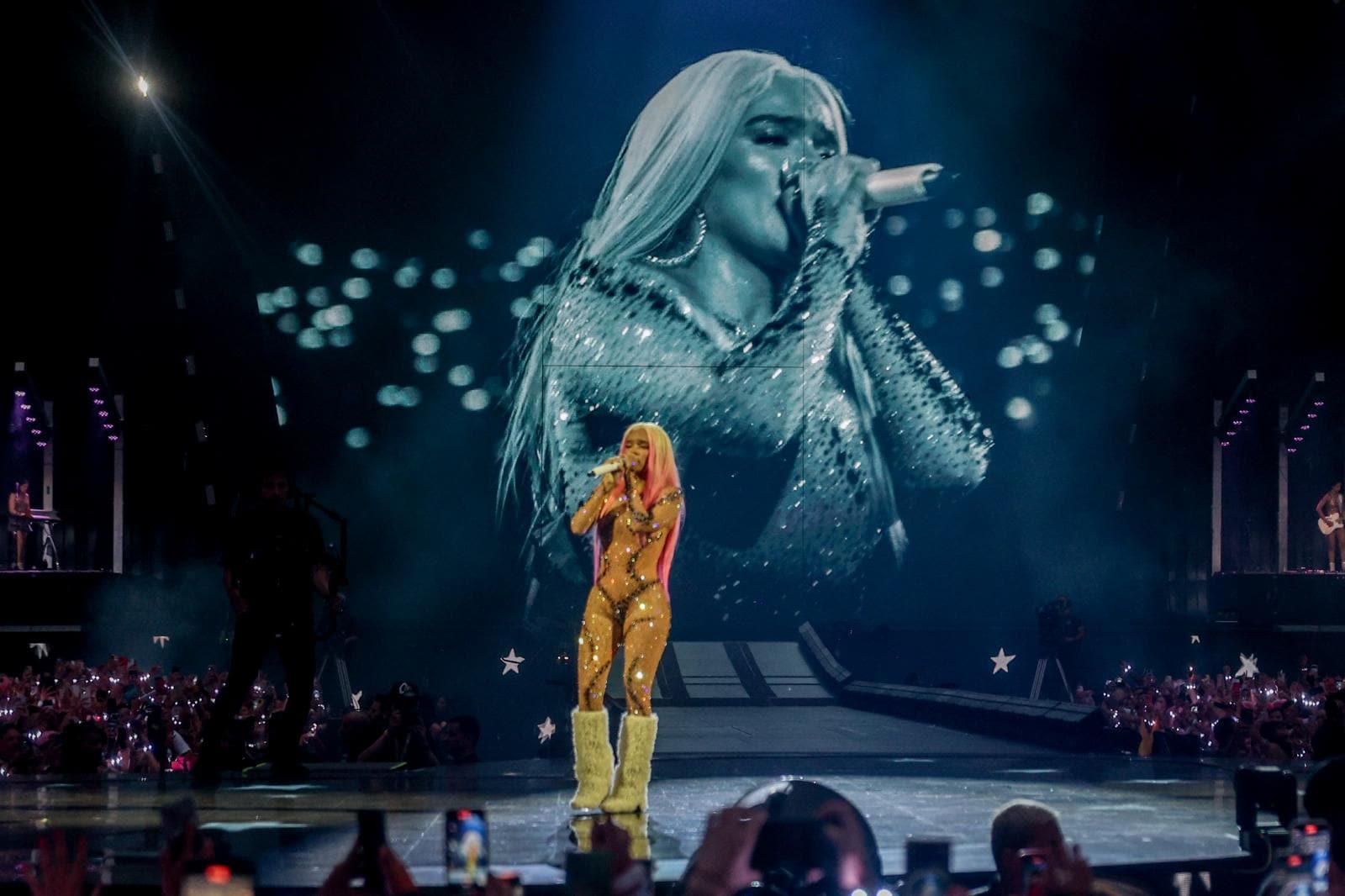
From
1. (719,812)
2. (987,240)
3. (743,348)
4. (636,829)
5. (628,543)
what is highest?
(987,240)

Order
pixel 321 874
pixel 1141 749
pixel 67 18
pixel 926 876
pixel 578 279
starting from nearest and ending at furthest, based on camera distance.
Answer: pixel 926 876
pixel 321 874
pixel 1141 749
pixel 67 18
pixel 578 279

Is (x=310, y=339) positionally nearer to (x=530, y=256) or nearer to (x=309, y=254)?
(x=309, y=254)

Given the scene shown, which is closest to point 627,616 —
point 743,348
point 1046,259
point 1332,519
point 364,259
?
point 743,348

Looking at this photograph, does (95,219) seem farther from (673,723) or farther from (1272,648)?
(1272,648)

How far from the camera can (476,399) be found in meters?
12.9

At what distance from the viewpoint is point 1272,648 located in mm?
12844

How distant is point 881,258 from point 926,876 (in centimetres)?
1063

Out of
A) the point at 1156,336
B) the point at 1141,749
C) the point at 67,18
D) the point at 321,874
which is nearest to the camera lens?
the point at 321,874

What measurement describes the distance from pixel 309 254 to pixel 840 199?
4946 mm

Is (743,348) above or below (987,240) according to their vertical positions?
below

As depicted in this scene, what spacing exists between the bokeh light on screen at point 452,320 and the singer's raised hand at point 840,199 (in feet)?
10.7

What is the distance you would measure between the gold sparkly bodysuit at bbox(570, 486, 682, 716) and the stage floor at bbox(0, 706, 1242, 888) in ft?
1.91

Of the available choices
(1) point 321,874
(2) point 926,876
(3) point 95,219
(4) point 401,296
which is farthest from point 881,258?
(2) point 926,876

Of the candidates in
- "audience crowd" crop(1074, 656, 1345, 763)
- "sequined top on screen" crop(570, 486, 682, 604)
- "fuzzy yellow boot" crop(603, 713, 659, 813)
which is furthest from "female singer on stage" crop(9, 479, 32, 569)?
"audience crowd" crop(1074, 656, 1345, 763)
